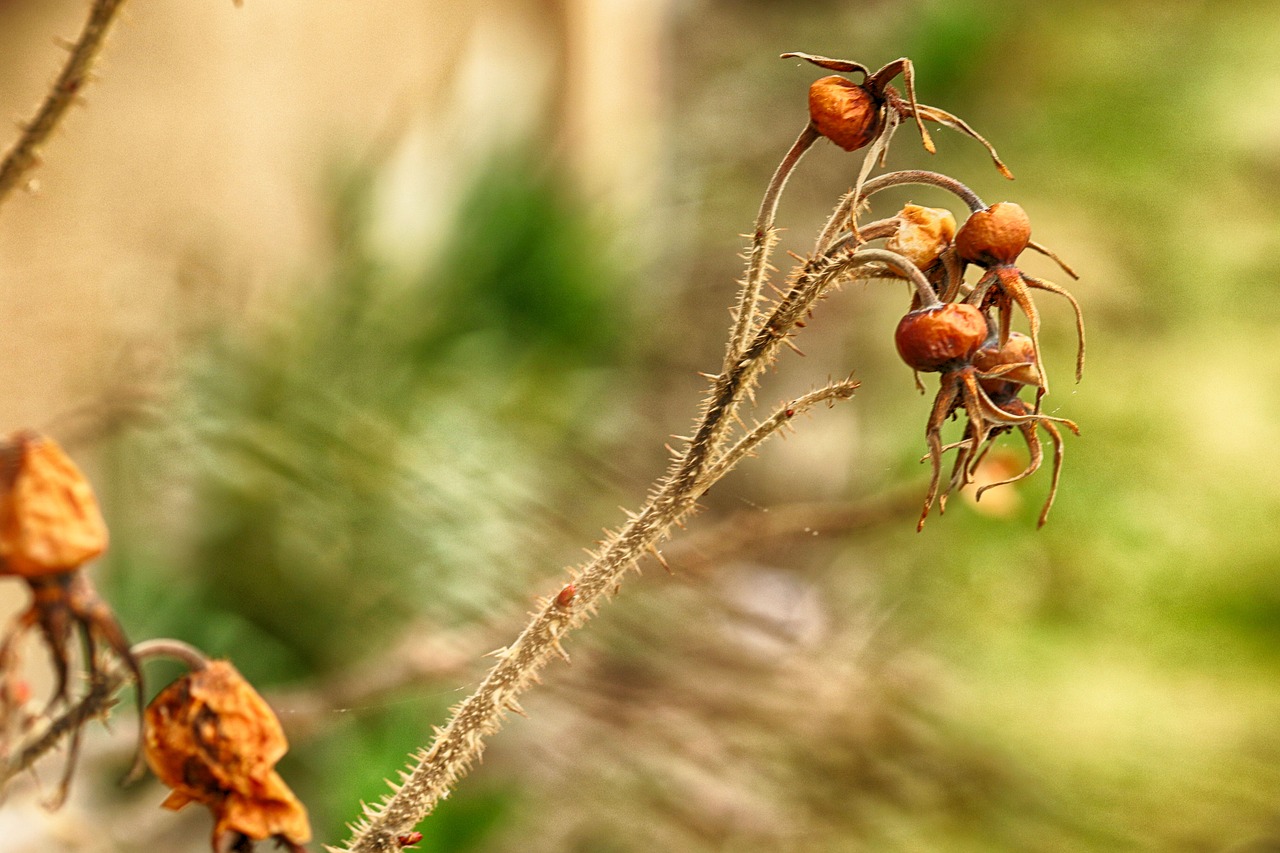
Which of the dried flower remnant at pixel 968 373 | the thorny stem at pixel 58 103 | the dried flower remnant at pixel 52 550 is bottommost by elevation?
the dried flower remnant at pixel 52 550

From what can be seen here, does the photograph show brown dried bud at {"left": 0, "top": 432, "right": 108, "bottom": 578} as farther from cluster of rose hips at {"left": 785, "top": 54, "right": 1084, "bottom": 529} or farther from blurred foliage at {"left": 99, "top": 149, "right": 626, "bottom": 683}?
blurred foliage at {"left": 99, "top": 149, "right": 626, "bottom": 683}

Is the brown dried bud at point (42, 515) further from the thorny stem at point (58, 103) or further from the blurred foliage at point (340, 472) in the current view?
the blurred foliage at point (340, 472)

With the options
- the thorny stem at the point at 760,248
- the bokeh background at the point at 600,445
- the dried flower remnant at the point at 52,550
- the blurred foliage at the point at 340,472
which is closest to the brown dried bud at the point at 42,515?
the dried flower remnant at the point at 52,550

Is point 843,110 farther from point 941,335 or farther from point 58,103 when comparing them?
point 58,103

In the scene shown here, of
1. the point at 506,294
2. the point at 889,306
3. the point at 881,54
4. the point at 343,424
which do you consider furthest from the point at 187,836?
the point at 881,54

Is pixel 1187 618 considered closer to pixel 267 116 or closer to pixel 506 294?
pixel 506 294

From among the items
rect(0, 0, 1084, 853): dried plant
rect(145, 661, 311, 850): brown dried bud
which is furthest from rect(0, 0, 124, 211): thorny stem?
rect(145, 661, 311, 850): brown dried bud

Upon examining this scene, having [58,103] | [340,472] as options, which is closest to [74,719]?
[58,103]
